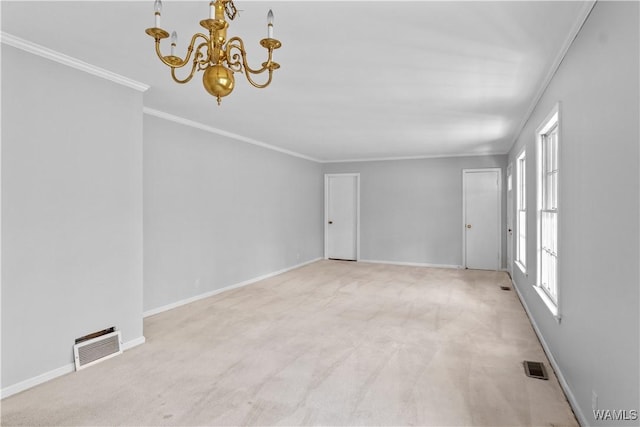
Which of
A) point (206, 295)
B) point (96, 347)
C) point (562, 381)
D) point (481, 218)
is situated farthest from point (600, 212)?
point (481, 218)

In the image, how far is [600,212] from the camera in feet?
6.20

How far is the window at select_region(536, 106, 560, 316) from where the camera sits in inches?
126

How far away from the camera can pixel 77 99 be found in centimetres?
294

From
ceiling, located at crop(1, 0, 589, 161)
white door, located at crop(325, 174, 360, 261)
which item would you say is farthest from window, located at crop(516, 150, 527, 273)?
white door, located at crop(325, 174, 360, 261)

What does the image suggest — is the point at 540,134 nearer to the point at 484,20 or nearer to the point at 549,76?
the point at 549,76

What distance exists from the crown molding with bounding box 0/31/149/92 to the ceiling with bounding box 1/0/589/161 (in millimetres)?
74

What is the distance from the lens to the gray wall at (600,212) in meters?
1.55

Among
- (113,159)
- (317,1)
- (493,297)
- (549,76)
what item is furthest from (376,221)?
(317,1)

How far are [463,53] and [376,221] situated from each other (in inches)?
227

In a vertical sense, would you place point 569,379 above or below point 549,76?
below

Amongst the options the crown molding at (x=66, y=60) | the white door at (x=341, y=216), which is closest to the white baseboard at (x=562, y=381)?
the crown molding at (x=66, y=60)

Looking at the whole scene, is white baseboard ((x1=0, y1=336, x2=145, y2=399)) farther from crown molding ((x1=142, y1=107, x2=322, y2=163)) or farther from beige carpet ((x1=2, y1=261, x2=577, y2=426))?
crown molding ((x1=142, y1=107, x2=322, y2=163))

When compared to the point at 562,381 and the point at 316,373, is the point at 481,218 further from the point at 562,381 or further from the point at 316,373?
the point at 316,373

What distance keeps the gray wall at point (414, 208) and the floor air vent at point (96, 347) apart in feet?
19.3
